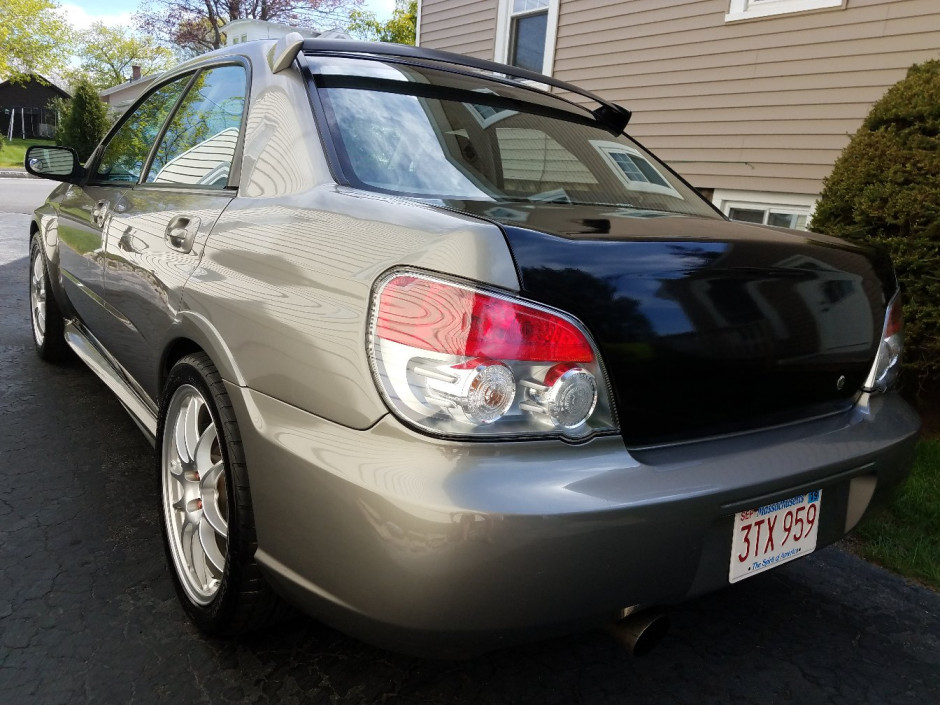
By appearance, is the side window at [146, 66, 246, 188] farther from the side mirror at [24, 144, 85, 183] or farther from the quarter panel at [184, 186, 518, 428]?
the side mirror at [24, 144, 85, 183]

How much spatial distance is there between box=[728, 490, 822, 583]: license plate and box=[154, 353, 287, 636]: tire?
3.68 ft

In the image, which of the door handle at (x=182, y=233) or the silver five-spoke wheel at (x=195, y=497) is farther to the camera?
the door handle at (x=182, y=233)

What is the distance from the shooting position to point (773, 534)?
1825 millimetres

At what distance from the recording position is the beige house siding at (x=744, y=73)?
593 cm

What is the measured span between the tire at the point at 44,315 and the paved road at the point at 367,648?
1.70 meters

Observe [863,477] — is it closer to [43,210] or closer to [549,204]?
[549,204]

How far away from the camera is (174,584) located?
225 cm

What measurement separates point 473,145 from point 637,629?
1.44m

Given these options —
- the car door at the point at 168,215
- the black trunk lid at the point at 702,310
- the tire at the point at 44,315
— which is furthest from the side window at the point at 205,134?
the tire at the point at 44,315

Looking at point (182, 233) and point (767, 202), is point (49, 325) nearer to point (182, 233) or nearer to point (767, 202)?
point (182, 233)

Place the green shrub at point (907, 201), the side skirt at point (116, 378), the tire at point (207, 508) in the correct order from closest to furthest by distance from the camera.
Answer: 1. the tire at point (207, 508)
2. the side skirt at point (116, 378)
3. the green shrub at point (907, 201)

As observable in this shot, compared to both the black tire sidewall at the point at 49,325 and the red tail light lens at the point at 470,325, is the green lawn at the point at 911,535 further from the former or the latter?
the black tire sidewall at the point at 49,325

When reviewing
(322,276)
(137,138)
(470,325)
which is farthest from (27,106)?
(470,325)

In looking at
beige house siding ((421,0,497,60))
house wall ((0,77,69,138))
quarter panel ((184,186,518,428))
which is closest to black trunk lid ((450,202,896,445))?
quarter panel ((184,186,518,428))
